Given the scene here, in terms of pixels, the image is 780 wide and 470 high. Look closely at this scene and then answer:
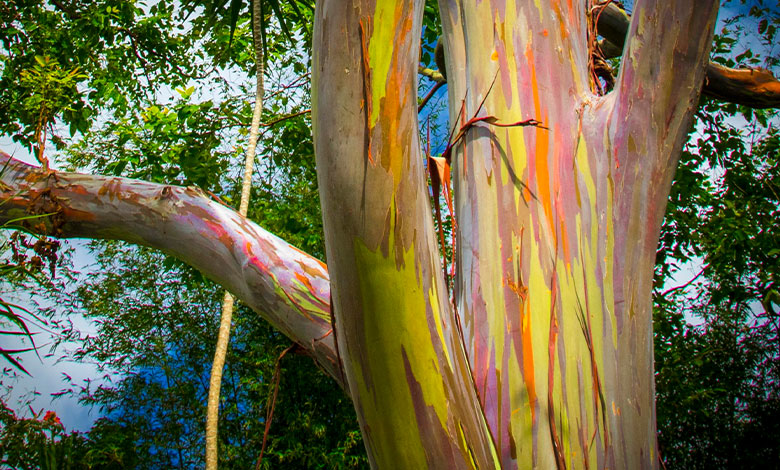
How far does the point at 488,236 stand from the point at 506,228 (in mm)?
38

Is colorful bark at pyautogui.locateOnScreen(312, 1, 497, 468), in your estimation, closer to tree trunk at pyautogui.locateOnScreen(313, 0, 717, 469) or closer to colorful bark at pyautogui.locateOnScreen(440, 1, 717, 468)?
tree trunk at pyautogui.locateOnScreen(313, 0, 717, 469)

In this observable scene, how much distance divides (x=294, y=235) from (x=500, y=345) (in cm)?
331

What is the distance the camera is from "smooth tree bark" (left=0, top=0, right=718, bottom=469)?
875 millimetres

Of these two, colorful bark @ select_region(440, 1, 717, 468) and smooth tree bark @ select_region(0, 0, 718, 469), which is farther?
colorful bark @ select_region(440, 1, 717, 468)

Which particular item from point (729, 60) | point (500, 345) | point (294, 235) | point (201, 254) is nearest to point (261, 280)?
point (201, 254)

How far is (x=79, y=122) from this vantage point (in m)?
4.08

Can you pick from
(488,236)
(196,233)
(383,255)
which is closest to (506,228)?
(488,236)

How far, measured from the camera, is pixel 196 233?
1561 mm

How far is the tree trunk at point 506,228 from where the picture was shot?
2.87 feet

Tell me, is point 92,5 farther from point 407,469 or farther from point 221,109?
point 407,469

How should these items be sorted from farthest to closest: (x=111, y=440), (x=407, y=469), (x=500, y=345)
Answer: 1. (x=111, y=440)
2. (x=500, y=345)
3. (x=407, y=469)

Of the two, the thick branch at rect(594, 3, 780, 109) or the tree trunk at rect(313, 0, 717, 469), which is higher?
the thick branch at rect(594, 3, 780, 109)

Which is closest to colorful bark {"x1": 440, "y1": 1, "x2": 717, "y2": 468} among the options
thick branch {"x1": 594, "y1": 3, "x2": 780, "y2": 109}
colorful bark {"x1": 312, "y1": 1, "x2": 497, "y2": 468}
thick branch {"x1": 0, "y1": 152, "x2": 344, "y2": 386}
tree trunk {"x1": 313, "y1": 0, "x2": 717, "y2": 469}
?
tree trunk {"x1": 313, "y1": 0, "x2": 717, "y2": 469}

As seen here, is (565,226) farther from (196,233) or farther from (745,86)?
(745,86)
